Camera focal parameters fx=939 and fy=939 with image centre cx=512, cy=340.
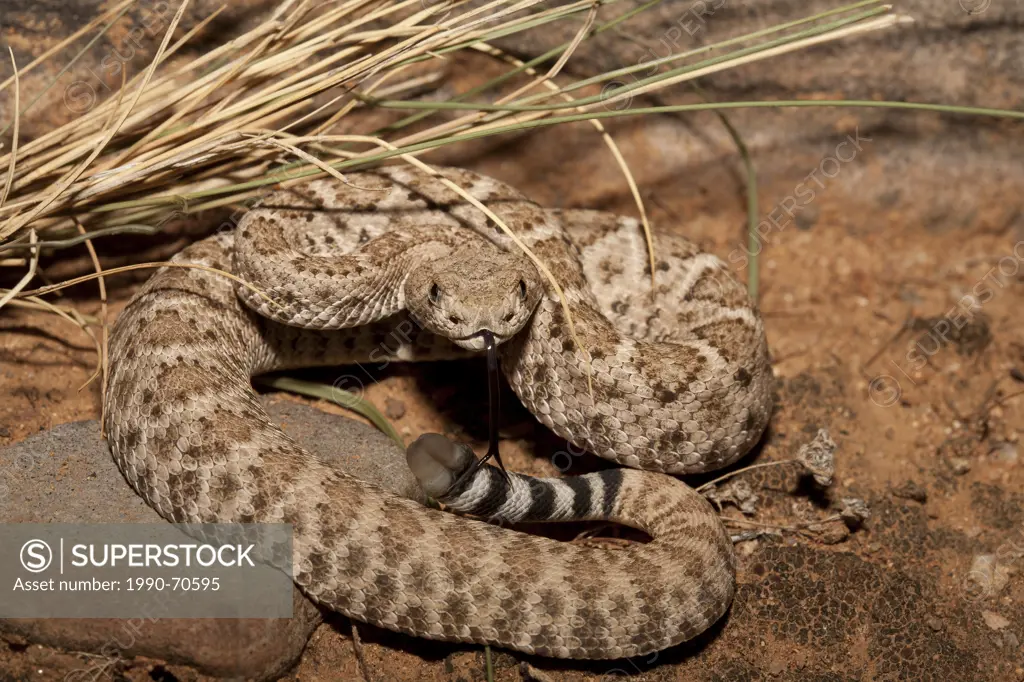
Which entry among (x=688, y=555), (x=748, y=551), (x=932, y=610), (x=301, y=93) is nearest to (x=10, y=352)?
(x=301, y=93)

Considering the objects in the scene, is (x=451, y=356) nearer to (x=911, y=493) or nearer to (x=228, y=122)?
(x=228, y=122)

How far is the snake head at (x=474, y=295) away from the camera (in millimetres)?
4840

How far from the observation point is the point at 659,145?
23.7 ft

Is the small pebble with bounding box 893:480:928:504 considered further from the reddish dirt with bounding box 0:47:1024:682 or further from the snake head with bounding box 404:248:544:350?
the snake head with bounding box 404:248:544:350

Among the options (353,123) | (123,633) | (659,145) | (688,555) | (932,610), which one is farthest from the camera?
(659,145)

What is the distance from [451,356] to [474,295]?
1.20 m

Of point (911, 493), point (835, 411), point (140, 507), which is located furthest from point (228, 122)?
point (911, 493)

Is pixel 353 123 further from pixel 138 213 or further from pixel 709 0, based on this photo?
pixel 709 0

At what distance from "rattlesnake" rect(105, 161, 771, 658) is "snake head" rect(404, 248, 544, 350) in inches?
0.6

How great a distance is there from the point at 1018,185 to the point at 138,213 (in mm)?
6537

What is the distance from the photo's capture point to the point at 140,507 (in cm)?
490

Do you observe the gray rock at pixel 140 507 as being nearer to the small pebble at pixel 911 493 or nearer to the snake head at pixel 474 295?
the snake head at pixel 474 295

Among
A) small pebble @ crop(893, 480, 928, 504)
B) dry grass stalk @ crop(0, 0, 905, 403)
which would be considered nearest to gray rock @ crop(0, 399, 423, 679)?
dry grass stalk @ crop(0, 0, 905, 403)

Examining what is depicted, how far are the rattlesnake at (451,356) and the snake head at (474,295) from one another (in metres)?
0.01
